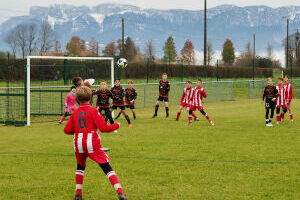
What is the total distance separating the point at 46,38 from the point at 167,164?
2856 cm

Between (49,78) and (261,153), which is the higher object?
(49,78)

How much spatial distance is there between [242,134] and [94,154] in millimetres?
7922

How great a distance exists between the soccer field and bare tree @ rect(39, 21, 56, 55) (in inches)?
808

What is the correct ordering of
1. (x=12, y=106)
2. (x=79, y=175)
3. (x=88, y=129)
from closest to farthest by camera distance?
1. (x=88, y=129)
2. (x=79, y=175)
3. (x=12, y=106)

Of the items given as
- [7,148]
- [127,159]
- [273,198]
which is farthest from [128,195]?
[7,148]

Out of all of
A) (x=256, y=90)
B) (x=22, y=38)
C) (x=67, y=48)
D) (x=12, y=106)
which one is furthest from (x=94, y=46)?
(x=12, y=106)

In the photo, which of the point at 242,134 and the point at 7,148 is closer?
the point at 7,148

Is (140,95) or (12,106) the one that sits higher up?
(140,95)

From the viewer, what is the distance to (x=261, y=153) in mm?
9750

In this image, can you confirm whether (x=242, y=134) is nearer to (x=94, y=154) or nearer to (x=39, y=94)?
(x=94, y=154)

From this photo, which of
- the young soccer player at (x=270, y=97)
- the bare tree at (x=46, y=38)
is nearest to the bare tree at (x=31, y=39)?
the bare tree at (x=46, y=38)

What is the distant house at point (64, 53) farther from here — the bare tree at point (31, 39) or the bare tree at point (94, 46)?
the bare tree at point (31, 39)

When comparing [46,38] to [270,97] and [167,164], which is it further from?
[167,164]

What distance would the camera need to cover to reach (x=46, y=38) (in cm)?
3509
